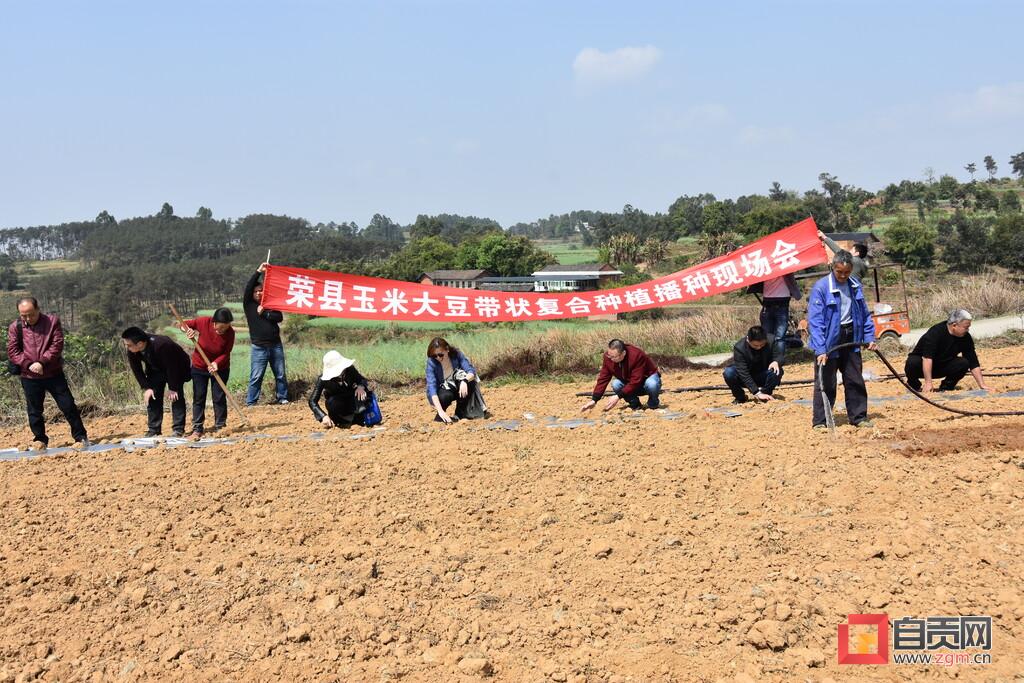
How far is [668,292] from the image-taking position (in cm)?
1159

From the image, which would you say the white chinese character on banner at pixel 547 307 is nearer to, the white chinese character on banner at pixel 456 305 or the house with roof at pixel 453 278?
the white chinese character on banner at pixel 456 305

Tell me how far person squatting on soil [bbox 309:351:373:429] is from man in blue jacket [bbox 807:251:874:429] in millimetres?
4095

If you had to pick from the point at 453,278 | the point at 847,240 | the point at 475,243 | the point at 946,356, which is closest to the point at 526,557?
the point at 946,356

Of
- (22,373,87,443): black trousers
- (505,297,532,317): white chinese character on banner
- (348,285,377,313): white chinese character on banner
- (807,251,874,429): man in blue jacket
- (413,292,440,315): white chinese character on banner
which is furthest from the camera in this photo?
(505,297,532,317): white chinese character on banner

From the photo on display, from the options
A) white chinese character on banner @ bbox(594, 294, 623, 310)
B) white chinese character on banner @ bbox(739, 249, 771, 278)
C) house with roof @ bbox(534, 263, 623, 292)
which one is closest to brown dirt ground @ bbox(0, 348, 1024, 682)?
white chinese character on banner @ bbox(739, 249, 771, 278)

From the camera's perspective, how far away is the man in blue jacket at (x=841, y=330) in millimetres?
6445

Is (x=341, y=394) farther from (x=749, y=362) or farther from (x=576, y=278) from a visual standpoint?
(x=576, y=278)

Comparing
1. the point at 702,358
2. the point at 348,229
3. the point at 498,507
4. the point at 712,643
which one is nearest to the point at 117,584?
the point at 498,507

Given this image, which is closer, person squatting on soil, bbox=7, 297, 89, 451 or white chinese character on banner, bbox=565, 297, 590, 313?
person squatting on soil, bbox=7, 297, 89, 451

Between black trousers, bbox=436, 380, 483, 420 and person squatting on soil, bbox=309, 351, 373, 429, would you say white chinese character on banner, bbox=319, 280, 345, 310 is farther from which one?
black trousers, bbox=436, 380, 483, 420

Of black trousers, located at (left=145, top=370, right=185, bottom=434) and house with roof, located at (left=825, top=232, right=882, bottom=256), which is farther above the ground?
house with roof, located at (left=825, top=232, right=882, bottom=256)

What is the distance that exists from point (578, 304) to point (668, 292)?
1263mm

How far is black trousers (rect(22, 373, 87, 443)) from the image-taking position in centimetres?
768

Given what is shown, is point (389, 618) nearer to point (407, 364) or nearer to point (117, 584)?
point (117, 584)
